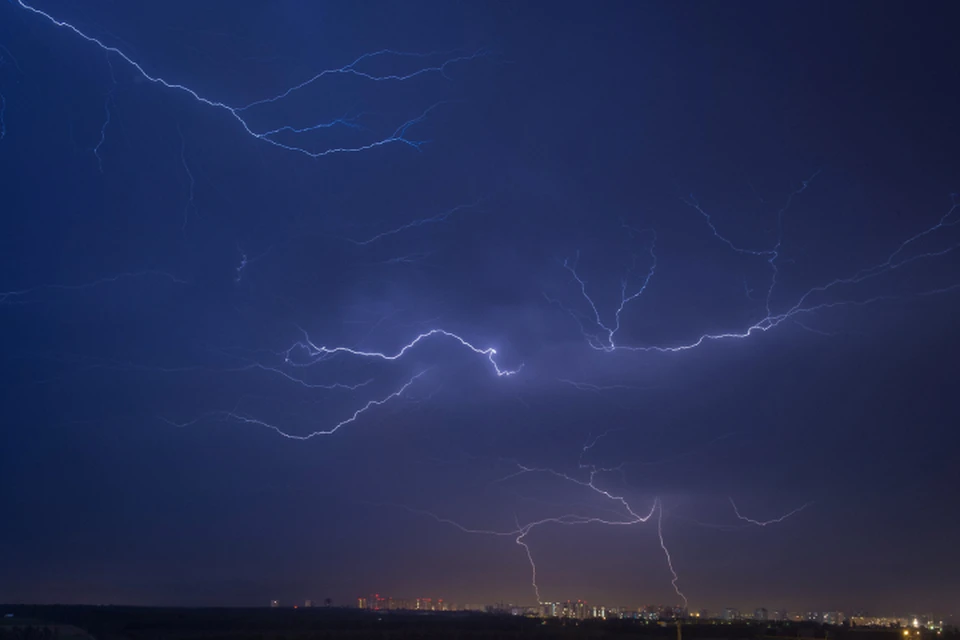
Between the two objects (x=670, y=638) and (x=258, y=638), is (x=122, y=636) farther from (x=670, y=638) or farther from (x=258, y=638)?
(x=670, y=638)

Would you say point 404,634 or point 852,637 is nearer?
point 404,634

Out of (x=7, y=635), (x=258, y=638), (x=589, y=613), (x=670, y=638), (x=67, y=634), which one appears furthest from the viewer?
(x=589, y=613)

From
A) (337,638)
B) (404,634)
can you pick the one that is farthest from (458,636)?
(337,638)

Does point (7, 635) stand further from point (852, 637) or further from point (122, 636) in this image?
point (852, 637)

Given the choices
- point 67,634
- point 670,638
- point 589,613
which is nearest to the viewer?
point 67,634

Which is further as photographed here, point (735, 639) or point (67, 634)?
point (735, 639)

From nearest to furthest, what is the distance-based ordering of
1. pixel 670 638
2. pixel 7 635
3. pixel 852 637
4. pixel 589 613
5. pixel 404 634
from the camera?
pixel 7 635, pixel 404 634, pixel 670 638, pixel 852 637, pixel 589 613

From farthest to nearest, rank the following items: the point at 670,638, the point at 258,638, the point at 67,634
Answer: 1. the point at 670,638
2. the point at 258,638
3. the point at 67,634

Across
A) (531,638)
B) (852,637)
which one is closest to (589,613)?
(852,637)

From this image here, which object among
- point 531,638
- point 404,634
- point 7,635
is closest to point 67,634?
point 7,635
